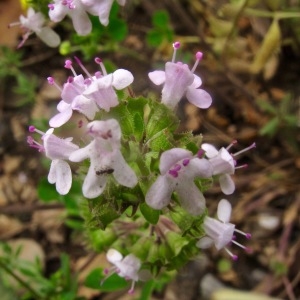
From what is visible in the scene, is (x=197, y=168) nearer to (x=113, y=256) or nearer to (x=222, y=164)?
(x=222, y=164)

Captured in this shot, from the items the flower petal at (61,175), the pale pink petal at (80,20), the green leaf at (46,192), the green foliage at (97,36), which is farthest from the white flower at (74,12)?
the green leaf at (46,192)

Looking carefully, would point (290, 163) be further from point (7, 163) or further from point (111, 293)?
point (7, 163)

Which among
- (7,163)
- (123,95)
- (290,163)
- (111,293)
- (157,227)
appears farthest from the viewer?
(7,163)

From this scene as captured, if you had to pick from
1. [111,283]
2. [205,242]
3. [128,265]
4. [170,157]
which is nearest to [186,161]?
[170,157]

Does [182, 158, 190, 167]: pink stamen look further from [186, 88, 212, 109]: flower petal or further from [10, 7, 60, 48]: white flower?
[10, 7, 60, 48]: white flower

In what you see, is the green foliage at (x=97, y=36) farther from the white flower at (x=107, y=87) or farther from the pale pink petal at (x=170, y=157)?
the pale pink petal at (x=170, y=157)

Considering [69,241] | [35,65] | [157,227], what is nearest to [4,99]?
[35,65]
